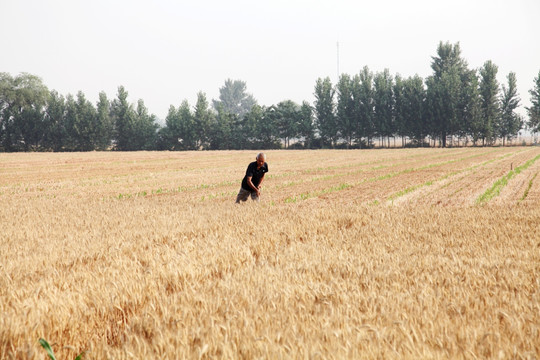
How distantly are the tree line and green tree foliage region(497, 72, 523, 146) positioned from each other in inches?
6.9

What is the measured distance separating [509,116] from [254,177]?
82571 millimetres

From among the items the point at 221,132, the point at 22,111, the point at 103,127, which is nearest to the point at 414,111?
the point at 221,132

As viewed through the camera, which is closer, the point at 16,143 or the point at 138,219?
the point at 138,219

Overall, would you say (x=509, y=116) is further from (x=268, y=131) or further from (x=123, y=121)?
(x=123, y=121)

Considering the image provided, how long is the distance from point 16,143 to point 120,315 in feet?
298

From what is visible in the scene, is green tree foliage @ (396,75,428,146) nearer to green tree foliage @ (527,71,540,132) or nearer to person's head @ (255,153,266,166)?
green tree foliage @ (527,71,540,132)

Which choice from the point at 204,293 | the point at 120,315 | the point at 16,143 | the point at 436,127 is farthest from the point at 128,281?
the point at 16,143

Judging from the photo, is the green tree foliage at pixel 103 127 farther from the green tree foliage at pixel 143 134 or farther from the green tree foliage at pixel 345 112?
the green tree foliage at pixel 345 112

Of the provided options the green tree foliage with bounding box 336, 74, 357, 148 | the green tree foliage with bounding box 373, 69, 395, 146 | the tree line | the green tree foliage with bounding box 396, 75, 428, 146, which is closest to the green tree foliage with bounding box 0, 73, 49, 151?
the tree line

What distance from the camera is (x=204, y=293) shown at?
4023 millimetres

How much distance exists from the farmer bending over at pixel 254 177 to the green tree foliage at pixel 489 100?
2884 inches

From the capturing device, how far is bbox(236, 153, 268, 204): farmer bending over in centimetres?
1215

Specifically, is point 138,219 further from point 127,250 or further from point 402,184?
point 402,184

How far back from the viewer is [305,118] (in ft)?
274
